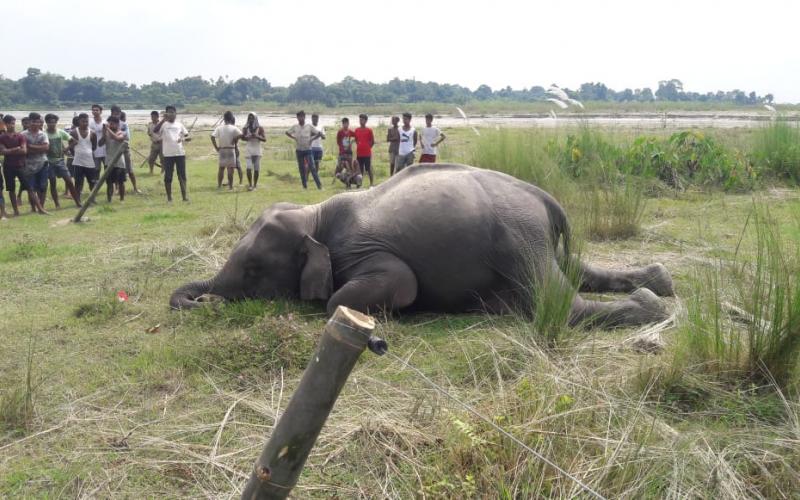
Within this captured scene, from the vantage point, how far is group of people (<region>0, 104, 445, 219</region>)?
11.8m

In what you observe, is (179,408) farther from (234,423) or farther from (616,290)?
(616,290)

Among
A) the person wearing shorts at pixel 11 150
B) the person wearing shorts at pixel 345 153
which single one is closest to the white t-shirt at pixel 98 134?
the person wearing shorts at pixel 11 150

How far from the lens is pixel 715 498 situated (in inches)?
122

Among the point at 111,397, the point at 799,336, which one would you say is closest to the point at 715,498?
the point at 799,336

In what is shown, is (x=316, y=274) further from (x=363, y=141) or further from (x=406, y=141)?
(x=363, y=141)

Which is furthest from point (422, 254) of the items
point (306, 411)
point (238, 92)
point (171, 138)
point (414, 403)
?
point (238, 92)

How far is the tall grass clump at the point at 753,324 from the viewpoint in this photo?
12.6 feet

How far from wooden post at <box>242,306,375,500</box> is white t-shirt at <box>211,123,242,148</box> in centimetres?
1252

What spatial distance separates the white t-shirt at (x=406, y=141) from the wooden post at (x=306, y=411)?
1218 cm

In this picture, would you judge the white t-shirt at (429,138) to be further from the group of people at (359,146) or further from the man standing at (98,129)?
the man standing at (98,129)

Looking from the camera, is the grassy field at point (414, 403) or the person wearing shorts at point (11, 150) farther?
the person wearing shorts at point (11, 150)

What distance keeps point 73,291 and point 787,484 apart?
6183 millimetres

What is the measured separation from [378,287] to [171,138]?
836 cm

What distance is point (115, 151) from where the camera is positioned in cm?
1338
